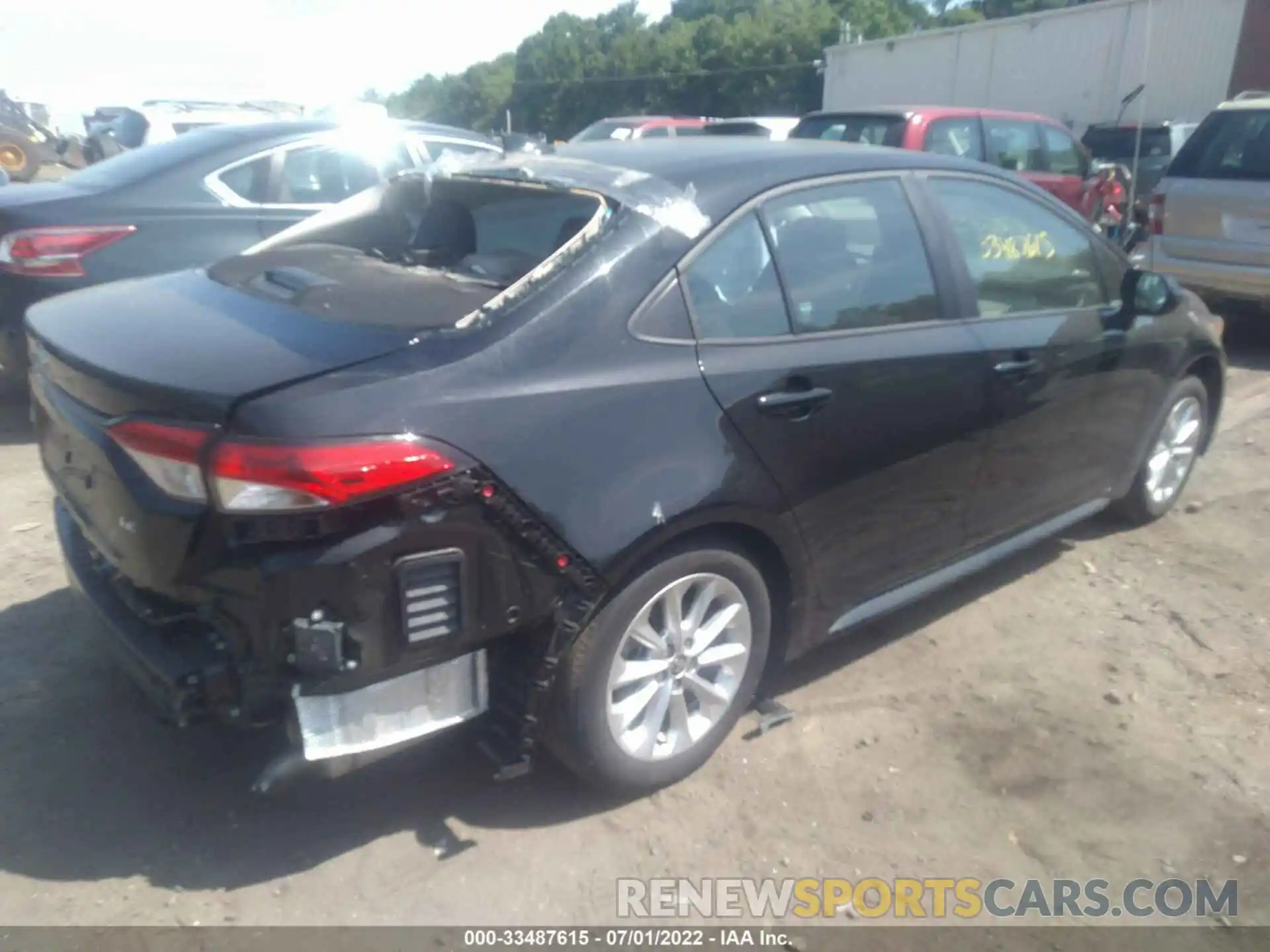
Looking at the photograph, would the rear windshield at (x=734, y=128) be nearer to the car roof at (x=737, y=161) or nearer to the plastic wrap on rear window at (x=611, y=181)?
the car roof at (x=737, y=161)

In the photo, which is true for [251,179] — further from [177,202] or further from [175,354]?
[175,354]

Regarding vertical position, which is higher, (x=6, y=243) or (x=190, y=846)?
(x=6, y=243)

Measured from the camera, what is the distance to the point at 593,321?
2.84 m

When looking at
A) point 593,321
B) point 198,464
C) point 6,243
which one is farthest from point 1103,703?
point 6,243

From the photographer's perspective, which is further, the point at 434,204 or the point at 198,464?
the point at 434,204

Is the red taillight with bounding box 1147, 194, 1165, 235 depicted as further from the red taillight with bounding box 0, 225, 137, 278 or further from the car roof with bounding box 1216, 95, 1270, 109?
the red taillight with bounding box 0, 225, 137, 278

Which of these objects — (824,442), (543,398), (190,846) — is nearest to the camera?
(543,398)

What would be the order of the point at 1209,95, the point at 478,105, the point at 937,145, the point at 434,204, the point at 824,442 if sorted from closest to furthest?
the point at 824,442, the point at 434,204, the point at 937,145, the point at 1209,95, the point at 478,105

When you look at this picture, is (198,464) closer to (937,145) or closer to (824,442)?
(824,442)

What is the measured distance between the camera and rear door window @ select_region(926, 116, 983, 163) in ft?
32.7

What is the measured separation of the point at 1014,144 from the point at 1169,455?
7052 millimetres

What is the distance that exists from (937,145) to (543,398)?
330 inches

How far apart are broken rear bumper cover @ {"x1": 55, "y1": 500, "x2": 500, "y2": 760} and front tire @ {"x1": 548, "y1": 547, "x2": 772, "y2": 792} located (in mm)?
282

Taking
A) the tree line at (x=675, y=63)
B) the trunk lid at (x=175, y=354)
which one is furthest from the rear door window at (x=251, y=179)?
the tree line at (x=675, y=63)
